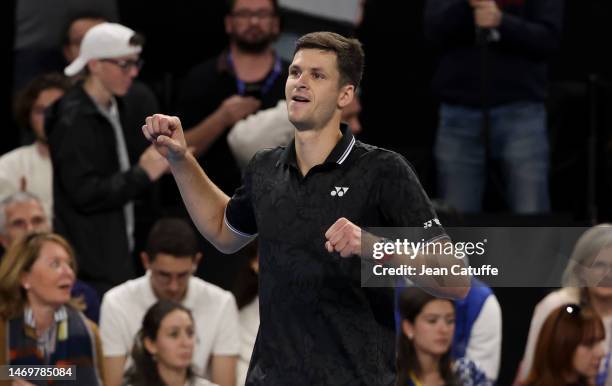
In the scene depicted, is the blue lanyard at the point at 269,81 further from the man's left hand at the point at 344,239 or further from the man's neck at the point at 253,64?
the man's left hand at the point at 344,239

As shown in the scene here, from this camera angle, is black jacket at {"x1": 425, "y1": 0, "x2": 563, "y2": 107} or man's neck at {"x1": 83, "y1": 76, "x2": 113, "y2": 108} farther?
black jacket at {"x1": 425, "y1": 0, "x2": 563, "y2": 107}

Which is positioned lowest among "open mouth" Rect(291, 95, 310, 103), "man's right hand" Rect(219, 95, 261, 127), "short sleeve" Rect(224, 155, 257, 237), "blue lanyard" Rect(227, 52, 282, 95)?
"short sleeve" Rect(224, 155, 257, 237)

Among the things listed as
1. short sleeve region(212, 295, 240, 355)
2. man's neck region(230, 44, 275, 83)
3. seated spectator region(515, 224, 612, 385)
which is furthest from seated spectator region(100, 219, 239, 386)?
seated spectator region(515, 224, 612, 385)

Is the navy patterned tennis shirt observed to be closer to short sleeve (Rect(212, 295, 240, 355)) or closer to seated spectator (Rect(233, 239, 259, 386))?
short sleeve (Rect(212, 295, 240, 355))

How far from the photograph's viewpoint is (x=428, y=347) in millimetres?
5910

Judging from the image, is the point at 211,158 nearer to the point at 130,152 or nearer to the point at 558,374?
the point at 130,152

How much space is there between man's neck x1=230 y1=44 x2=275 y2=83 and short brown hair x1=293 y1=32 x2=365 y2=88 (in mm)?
3350

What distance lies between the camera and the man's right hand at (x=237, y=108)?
6.96 metres

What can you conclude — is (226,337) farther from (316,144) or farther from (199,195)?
(316,144)

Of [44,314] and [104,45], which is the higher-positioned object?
[104,45]

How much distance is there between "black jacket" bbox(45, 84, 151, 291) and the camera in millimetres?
6445

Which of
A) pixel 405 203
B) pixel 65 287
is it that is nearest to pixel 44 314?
pixel 65 287

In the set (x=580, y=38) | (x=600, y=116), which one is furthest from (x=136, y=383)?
(x=580, y=38)

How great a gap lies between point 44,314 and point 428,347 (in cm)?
169
